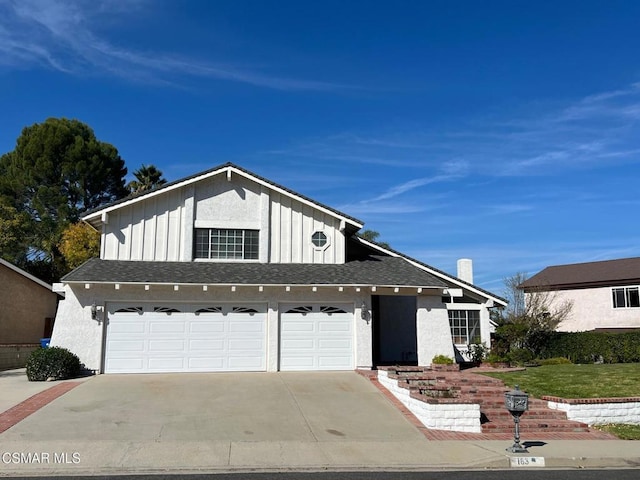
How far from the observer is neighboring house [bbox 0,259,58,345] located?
2406 centimetres

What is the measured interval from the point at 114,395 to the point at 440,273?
11612 mm

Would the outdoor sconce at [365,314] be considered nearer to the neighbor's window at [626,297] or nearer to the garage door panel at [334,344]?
the garage door panel at [334,344]

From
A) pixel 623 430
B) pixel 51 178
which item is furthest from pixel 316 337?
pixel 51 178

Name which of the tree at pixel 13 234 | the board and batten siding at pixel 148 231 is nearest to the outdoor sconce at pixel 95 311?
the board and batten siding at pixel 148 231

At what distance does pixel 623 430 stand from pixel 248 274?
444 inches

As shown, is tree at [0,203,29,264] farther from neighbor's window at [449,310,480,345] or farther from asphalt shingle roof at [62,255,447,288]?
neighbor's window at [449,310,480,345]

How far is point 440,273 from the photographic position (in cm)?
2039

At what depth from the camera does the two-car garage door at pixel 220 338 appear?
58.1 feet

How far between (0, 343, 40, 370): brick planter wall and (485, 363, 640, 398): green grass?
17.0 meters

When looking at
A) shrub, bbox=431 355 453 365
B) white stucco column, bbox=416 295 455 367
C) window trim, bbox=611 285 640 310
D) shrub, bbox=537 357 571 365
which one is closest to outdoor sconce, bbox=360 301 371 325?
white stucco column, bbox=416 295 455 367

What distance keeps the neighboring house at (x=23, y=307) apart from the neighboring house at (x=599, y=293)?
26.3 meters

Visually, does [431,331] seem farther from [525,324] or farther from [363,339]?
[525,324]

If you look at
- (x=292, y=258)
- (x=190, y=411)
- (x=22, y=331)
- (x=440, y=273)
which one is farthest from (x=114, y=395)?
(x=22, y=331)

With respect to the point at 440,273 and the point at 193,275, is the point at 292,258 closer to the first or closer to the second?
the point at 193,275
